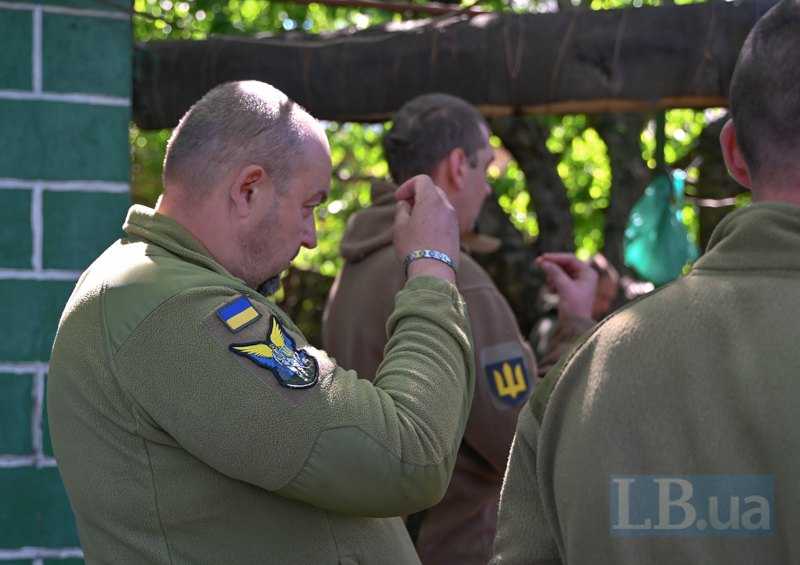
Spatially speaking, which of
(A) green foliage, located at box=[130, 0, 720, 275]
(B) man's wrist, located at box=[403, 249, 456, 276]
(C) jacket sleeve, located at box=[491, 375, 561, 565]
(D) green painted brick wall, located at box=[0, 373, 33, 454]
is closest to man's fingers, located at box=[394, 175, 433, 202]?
(B) man's wrist, located at box=[403, 249, 456, 276]

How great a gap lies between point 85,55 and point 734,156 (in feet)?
6.66

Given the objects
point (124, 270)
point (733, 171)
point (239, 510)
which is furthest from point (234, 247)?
point (733, 171)

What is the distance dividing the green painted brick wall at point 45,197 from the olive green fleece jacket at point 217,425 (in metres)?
1.06

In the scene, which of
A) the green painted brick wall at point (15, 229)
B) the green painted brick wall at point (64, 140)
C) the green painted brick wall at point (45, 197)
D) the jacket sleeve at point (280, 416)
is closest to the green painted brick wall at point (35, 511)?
the green painted brick wall at point (45, 197)

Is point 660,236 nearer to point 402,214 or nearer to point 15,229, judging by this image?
point 15,229

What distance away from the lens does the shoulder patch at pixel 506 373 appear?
2914 millimetres

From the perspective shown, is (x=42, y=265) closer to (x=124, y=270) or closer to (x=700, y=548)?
(x=124, y=270)

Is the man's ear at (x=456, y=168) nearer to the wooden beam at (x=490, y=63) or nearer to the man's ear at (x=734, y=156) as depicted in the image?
the wooden beam at (x=490, y=63)

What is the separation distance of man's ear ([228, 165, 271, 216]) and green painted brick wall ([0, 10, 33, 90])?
129 cm

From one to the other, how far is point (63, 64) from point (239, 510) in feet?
5.25

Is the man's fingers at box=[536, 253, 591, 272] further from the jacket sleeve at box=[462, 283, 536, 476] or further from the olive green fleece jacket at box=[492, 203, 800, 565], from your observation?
the olive green fleece jacket at box=[492, 203, 800, 565]

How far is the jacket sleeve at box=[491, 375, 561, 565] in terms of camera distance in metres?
1.52

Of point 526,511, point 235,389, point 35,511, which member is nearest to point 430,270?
point 235,389

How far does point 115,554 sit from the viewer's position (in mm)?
1910
